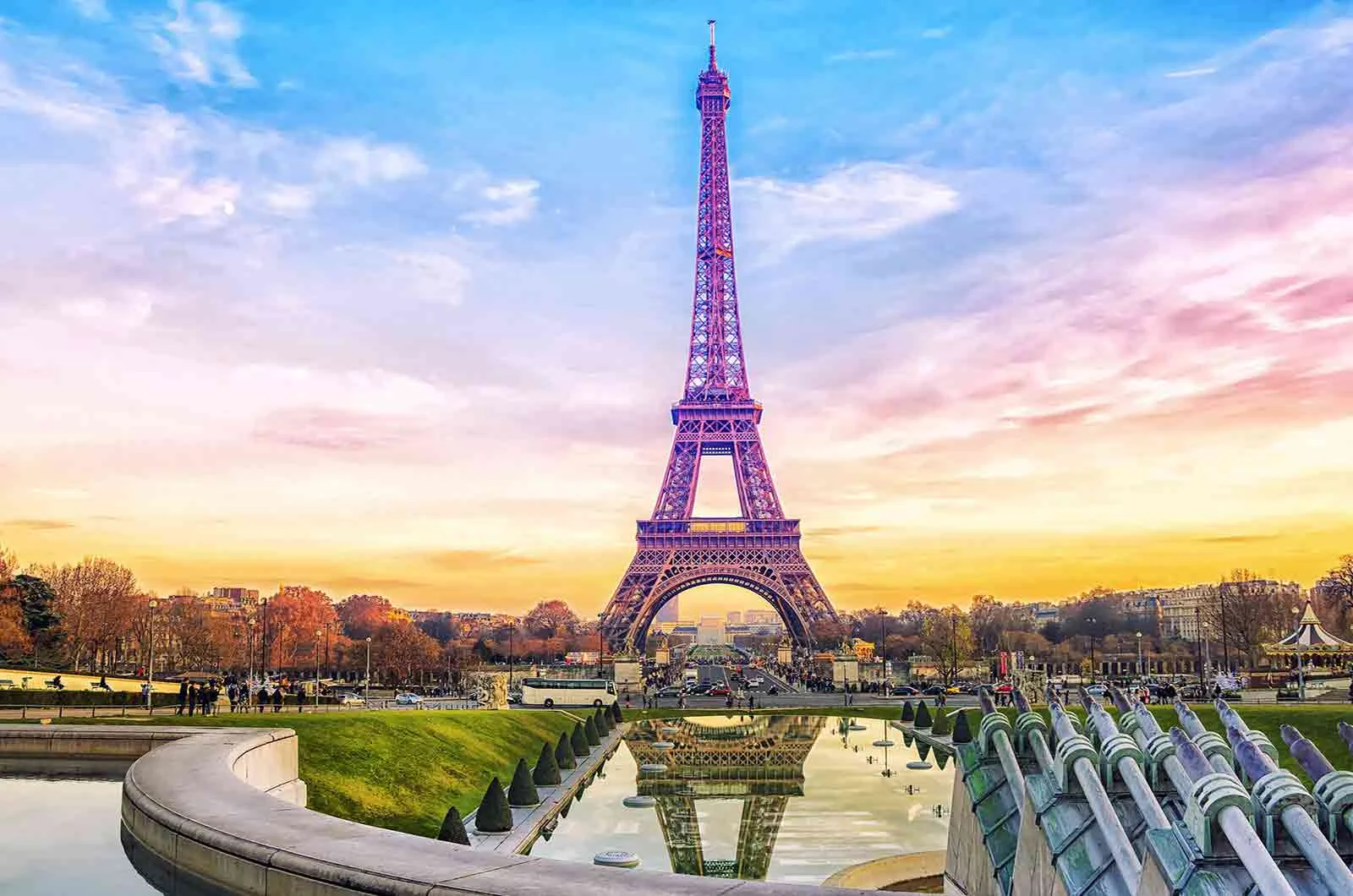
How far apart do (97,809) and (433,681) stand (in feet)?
286

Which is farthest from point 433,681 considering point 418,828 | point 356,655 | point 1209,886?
point 1209,886

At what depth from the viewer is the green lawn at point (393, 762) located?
2539cm

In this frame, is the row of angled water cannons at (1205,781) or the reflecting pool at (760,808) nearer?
the row of angled water cannons at (1205,781)

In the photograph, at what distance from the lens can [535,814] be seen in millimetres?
28406

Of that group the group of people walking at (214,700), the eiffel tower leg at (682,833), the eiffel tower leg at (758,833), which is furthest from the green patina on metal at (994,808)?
the group of people walking at (214,700)

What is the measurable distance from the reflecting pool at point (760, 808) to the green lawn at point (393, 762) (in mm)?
3453

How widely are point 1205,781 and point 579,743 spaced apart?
37.0 metres

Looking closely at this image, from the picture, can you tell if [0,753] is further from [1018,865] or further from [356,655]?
[356,655]

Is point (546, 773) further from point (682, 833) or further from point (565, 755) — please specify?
point (682, 833)

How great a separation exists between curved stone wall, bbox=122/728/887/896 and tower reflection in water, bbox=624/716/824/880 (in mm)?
12695

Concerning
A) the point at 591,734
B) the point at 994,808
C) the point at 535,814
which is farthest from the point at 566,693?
the point at 994,808

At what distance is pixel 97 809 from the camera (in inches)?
472

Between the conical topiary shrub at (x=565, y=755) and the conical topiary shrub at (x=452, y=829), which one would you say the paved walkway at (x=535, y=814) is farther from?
the conical topiary shrub at (x=452, y=829)

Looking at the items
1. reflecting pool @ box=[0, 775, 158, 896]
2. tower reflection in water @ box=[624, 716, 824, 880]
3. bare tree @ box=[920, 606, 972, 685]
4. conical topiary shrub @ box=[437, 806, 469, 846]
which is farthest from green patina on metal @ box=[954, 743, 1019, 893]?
bare tree @ box=[920, 606, 972, 685]
